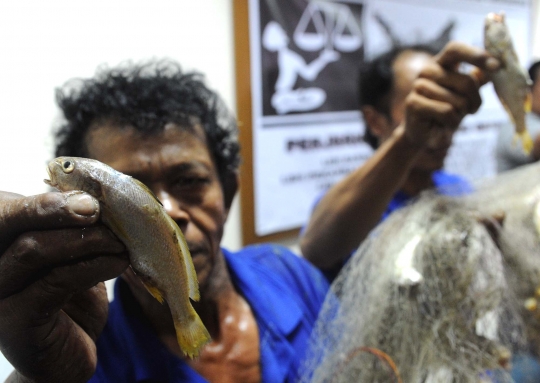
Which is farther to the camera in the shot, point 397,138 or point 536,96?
point 536,96

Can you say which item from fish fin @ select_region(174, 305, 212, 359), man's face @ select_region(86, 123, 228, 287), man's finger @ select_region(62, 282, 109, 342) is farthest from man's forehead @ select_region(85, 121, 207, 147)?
fish fin @ select_region(174, 305, 212, 359)

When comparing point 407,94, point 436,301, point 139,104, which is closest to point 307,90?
point 407,94

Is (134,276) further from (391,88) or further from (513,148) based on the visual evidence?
(513,148)

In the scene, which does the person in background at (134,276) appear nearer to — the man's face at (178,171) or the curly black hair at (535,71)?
the man's face at (178,171)

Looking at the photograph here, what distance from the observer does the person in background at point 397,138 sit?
85cm

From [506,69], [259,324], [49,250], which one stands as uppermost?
[506,69]

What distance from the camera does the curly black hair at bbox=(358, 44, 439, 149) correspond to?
1.35 m

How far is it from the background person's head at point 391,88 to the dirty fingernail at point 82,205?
3.46ft

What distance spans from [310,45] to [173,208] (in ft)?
4.05

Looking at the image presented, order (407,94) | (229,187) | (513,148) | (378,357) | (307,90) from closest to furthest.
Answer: (378,357), (229,187), (407,94), (513,148), (307,90)

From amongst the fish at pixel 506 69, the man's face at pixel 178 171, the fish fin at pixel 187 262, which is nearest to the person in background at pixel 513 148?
the fish at pixel 506 69

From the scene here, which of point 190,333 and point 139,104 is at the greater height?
point 139,104

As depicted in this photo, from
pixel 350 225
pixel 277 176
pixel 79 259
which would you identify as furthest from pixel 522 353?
pixel 277 176

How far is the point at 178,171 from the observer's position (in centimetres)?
69
